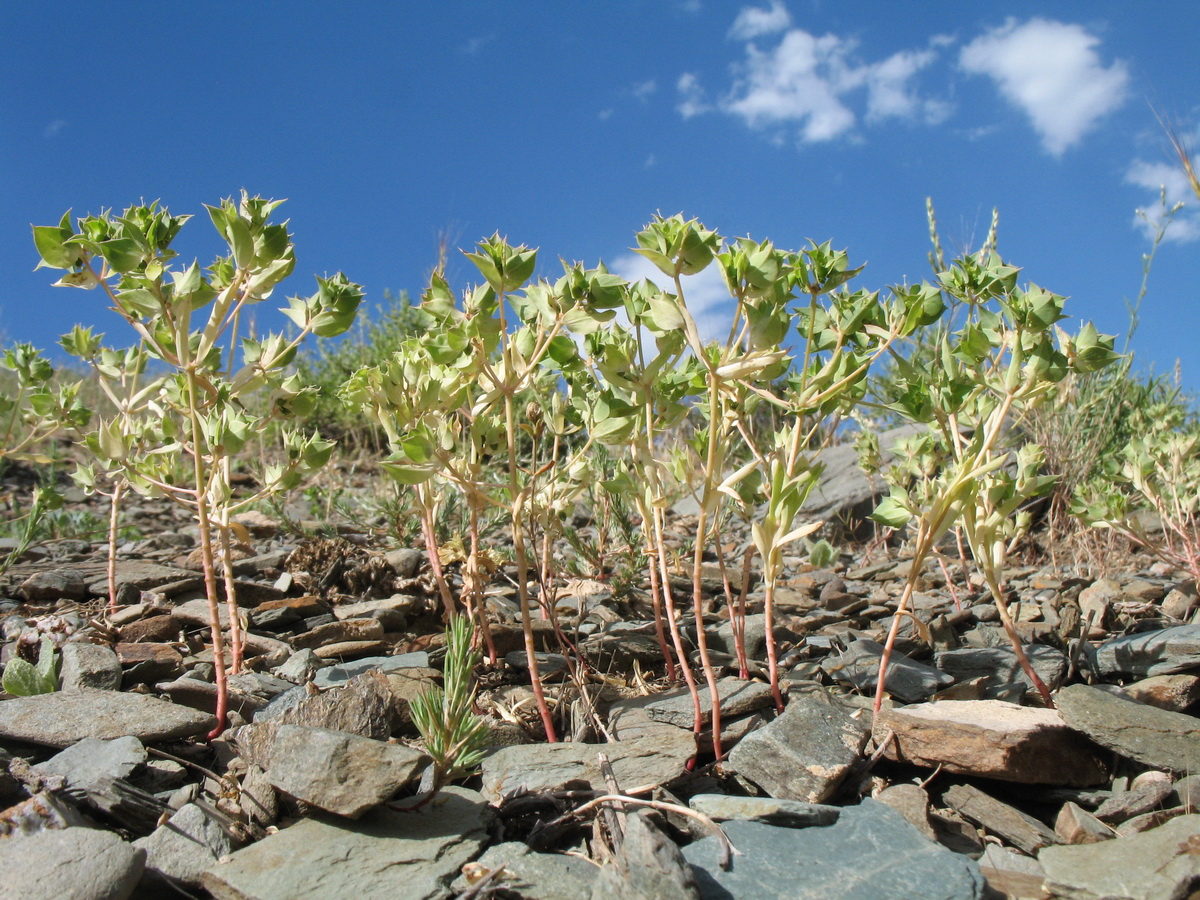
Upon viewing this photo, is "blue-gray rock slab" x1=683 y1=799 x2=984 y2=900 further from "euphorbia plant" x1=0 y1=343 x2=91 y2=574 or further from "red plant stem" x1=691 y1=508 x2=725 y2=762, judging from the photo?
"euphorbia plant" x1=0 y1=343 x2=91 y2=574

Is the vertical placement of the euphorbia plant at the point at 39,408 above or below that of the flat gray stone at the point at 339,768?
above

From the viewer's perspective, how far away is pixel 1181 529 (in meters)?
3.78

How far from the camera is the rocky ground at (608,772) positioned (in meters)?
1.54

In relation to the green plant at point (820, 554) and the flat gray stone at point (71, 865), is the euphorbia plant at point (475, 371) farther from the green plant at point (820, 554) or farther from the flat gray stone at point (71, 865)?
the green plant at point (820, 554)

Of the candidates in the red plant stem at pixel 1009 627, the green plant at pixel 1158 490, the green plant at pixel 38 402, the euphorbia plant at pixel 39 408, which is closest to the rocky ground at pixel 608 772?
the red plant stem at pixel 1009 627

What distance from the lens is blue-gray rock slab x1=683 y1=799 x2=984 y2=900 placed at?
151 centimetres

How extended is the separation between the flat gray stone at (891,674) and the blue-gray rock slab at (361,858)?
52.9 inches

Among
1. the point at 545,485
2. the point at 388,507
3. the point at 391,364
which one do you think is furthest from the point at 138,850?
the point at 388,507

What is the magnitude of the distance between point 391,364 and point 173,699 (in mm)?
1194

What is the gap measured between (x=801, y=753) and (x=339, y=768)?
1.02 metres

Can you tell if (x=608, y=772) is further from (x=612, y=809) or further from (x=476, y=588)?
(x=476, y=588)

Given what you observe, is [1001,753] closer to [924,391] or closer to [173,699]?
[924,391]

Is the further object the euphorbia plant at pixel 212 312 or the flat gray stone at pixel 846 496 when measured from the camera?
the flat gray stone at pixel 846 496

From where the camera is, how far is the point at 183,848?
1667 mm
